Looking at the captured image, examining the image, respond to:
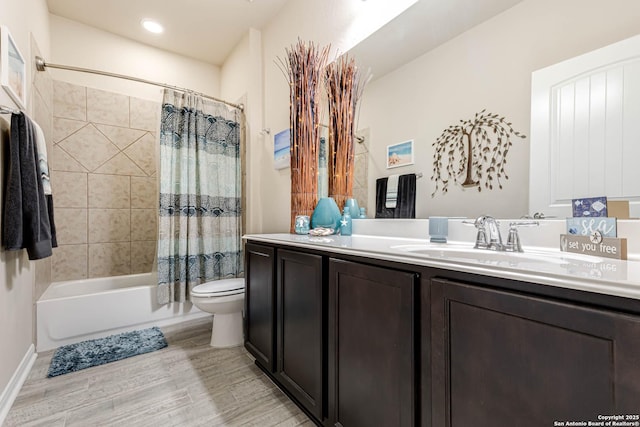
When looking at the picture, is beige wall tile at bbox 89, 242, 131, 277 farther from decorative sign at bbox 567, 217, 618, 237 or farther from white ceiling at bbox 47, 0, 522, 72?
decorative sign at bbox 567, 217, 618, 237

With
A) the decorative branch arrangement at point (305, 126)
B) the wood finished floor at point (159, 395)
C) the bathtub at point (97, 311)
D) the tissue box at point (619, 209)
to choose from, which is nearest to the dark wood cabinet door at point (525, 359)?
the tissue box at point (619, 209)

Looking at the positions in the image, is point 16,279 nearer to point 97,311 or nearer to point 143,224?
point 97,311

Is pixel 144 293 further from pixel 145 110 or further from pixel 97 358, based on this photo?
pixel 145 110

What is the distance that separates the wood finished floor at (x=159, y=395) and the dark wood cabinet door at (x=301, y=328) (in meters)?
0.18

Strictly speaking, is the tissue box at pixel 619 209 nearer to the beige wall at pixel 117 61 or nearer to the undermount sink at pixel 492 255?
the undermount sink at pixel 492 255

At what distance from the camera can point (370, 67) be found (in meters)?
1.80

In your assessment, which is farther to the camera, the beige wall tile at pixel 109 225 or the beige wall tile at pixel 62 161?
the beige wall tile at pixel 109 225

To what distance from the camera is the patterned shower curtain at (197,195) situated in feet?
8.04

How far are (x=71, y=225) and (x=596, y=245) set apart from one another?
11.9ft

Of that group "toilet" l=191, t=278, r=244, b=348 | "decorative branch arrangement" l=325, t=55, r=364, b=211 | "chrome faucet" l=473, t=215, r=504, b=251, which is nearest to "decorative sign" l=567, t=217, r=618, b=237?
"chrome faucet" l=473, t=215, r=504, b=251

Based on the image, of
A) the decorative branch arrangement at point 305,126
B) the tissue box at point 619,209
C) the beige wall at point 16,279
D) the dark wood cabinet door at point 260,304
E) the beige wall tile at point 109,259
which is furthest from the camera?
the beige wall tile at point 109,259

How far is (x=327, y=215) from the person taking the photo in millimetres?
1829

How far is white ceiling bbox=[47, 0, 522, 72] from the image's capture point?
1399 millimetres

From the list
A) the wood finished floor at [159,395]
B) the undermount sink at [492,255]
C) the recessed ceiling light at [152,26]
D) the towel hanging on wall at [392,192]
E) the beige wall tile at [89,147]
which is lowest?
the wood finished floor at [159,395]
